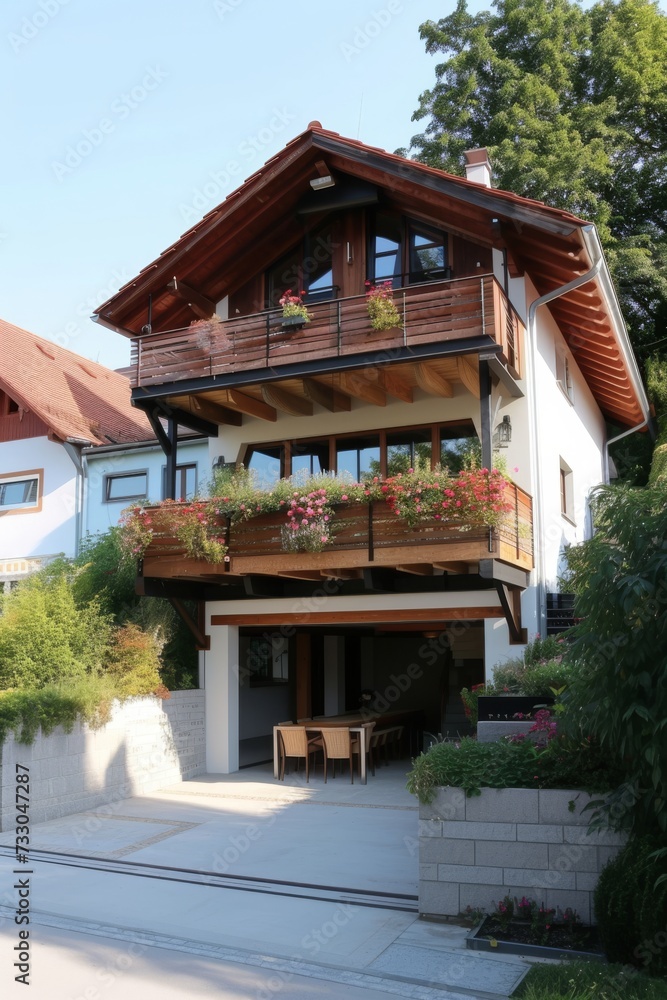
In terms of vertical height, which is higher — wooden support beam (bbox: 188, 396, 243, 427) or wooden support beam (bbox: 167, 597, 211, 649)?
wooden support beam (bbox: 188, 396, 243, 427)

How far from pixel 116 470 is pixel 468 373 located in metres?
8.77

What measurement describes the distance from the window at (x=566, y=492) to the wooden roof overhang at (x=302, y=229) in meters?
2.42

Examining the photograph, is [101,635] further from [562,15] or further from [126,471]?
[562,15]

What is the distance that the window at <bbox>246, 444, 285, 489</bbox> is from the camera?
15.2m

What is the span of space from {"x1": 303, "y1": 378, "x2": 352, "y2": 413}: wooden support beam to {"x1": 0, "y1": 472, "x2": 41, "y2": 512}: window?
776 cm

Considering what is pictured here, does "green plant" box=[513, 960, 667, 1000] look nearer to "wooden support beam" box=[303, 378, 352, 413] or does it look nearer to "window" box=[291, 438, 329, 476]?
"wooden support beam" box=[303, 378, 352, 413]

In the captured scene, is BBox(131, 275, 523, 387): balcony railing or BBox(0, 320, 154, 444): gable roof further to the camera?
BBox(0, 320, 154, 444): gable roof

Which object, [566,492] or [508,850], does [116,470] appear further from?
[508,850]

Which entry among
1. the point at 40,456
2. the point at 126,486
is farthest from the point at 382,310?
the point at 40,456

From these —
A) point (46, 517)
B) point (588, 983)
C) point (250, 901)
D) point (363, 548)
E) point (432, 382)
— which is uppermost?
point (432, 382)

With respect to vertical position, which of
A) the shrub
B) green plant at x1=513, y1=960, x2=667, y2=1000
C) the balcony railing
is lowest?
green plant at x1=513, y1=960, x2=667, y2=1000

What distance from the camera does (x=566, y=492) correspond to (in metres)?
16.8

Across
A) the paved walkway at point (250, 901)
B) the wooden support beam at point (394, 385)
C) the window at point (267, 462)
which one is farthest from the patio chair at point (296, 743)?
the wooden support beam at point (394, 385)

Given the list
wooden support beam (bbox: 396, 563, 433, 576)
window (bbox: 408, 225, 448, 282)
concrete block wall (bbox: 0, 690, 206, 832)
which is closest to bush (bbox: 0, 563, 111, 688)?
concrete block wall (bbox: 0, 690, 206, 832)
